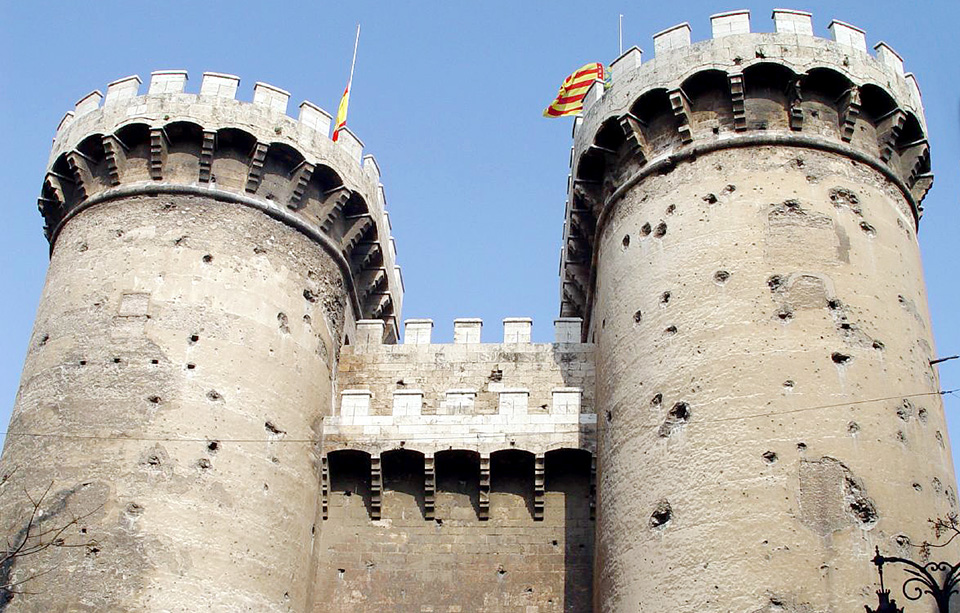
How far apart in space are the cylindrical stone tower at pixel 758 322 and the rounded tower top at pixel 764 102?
33 millimetres

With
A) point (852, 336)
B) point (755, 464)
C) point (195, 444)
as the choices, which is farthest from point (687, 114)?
point (195, 444)

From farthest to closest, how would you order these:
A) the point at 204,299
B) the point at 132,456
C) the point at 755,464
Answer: the point at 204,299 < the point at 132,456 < the point at 755,464

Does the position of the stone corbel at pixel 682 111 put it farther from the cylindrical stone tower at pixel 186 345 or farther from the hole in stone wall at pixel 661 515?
the hole in stone wall at pixel 661 515

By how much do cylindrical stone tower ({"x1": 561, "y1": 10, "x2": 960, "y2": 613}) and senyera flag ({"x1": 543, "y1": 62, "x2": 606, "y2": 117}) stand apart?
3105 millimetres

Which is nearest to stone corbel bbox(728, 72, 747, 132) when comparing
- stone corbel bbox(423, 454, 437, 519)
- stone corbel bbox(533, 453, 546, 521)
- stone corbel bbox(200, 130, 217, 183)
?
stone corbel bbox(533, 453, 546, 521)

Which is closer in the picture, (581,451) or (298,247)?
(581,451)

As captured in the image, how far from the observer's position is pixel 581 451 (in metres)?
18.2

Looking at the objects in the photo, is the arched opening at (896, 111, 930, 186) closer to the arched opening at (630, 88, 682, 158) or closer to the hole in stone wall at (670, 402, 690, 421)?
the arched opening at (630, 88, 682, 158)

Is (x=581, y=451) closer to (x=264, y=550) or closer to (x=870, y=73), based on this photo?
(x=264, y=550)

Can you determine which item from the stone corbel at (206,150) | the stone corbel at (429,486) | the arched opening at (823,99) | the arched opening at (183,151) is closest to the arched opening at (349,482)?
the stone corbel at (429,486)

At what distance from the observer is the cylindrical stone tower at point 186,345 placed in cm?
1614

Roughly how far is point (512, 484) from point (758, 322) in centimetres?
442

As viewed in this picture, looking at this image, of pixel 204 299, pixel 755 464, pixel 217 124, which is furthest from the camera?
pixel 217 124

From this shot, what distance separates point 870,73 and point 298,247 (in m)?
8.76
